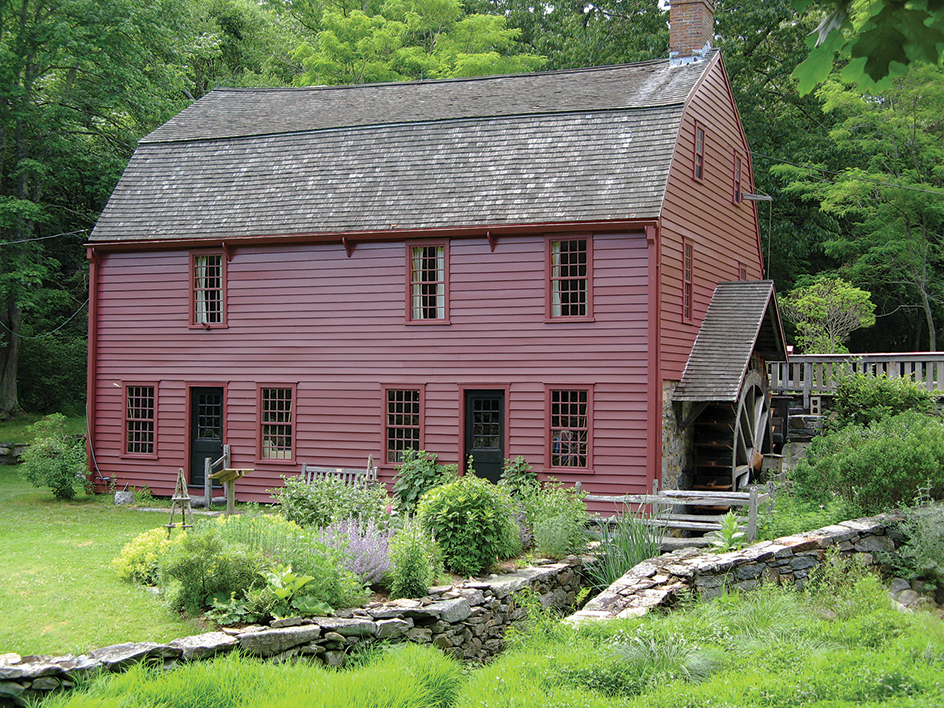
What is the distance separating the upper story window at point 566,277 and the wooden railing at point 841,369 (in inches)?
261

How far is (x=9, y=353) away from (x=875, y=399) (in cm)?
2335

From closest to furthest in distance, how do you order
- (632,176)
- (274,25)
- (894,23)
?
(894,23) → (632,176) → (274,25)

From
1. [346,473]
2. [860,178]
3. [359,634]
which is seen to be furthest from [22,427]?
[860,178]

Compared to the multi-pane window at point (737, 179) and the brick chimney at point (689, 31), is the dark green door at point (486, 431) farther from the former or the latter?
the brick chimney at point (689, 31)

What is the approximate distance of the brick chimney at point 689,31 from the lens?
1961cm

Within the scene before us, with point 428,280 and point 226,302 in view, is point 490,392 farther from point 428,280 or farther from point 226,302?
point 226,302

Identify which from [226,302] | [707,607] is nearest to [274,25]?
[226,302]

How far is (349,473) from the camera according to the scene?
17.1 m

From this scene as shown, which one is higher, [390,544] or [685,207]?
[685,207]

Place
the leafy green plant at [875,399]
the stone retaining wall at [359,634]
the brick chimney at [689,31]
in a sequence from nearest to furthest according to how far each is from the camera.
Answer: the stone retaining wall at [359,634]
the leafy green plant at [875,399]
the brick chimney at [689,31]

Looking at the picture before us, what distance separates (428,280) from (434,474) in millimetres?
3675

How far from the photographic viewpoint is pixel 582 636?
817 cm

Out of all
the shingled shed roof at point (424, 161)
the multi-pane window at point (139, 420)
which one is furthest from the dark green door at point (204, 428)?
the shingled shed roof at point (424, 161)

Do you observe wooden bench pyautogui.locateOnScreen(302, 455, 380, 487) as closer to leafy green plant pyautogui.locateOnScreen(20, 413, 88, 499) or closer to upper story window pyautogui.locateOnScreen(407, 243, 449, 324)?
upper story window pyautogui.locateOnScreen(407, 243, 449, 324)
